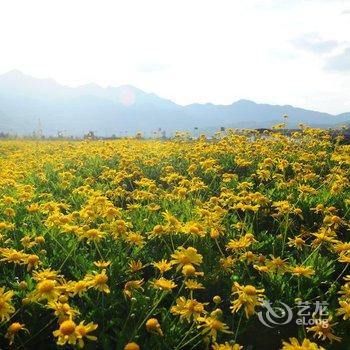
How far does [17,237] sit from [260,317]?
3014mm

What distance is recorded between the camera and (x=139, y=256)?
4910 millimetres

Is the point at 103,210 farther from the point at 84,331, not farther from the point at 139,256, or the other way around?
the point at 84,331

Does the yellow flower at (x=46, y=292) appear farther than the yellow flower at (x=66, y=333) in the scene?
Yes

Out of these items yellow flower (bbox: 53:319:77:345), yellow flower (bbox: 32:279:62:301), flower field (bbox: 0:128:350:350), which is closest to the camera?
yellow flower (bbox: 53:319:77:345)

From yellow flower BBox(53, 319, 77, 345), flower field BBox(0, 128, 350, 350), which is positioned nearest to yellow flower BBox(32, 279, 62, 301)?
flower field BBox(0, 128, 350, 350)

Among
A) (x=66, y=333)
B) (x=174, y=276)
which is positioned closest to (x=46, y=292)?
(x=66, y=333)

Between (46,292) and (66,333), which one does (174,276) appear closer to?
(46,292)

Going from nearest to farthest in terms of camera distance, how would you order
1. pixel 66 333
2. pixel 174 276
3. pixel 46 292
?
1. pixel 66 333
2. pixel 46 292
3. pixel 174 276

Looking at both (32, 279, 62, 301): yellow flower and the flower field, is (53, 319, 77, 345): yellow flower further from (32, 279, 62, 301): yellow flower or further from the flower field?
(32, 279, 62, 301): yellow flower

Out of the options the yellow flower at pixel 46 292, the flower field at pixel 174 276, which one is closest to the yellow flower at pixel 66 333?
the flower field at pixel 174 276

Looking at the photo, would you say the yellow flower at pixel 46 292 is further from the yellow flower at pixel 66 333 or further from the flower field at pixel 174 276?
the yellow flower at pixel 66 333

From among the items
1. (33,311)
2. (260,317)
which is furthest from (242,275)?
(33,311)

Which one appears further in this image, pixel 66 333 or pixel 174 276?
pixel 174 276

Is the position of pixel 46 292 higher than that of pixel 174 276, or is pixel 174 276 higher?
pixel 46 292
